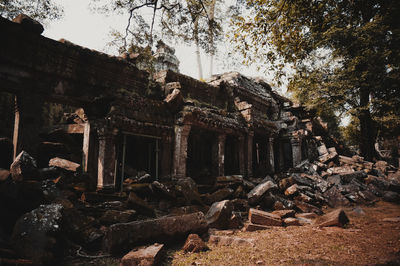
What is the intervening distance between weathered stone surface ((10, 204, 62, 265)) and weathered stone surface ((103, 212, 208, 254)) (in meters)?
0.74

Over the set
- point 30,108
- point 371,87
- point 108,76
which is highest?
point 371,87

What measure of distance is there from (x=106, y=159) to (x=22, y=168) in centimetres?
216

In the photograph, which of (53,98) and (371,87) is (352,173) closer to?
(371,87)

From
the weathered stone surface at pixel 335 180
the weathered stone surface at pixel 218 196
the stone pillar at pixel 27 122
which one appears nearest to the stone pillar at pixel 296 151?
the weathered stone surface at pixel 335 180

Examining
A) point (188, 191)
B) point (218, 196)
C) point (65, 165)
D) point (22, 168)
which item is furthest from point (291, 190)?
point (22, 168)

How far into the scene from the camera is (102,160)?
6184mm

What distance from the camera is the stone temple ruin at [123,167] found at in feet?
12.1

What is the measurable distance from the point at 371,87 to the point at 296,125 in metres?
4.05

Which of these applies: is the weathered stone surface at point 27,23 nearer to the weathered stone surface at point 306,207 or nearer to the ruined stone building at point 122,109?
the ruined stone building at point 122,109

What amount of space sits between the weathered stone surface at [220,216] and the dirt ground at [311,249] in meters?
0.39

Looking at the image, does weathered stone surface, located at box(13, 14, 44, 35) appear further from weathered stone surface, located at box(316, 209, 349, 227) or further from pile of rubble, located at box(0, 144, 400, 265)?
weathered stone surface, located at box(316, 209, 349, 227)

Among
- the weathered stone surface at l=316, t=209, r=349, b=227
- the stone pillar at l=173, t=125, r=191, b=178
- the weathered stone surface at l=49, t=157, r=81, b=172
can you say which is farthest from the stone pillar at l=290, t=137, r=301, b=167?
the weathered stone surface at l=49, t=157, r=81, b=172

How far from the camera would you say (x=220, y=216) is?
4996mm

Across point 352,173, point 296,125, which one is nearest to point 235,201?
point 352,173
